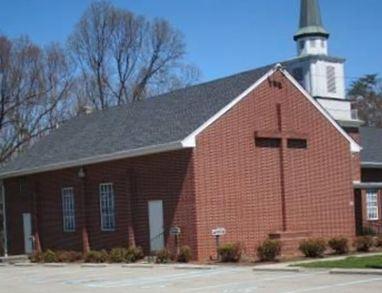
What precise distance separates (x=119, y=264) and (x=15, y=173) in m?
11.6

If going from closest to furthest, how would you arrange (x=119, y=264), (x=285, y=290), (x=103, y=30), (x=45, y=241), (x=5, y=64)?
(x=285, y=290) → (x=119, y=264) → (x=45, y=241) → (x=5, y=64) → (x=103, y=30)

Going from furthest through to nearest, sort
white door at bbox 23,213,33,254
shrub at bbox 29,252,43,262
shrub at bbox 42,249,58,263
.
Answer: white door at bbox 23,213,33,254, shrub at bbox 29,252,43,262, shrub at bbox 42,249,58,263

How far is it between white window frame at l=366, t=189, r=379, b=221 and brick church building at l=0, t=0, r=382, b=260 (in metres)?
0.05

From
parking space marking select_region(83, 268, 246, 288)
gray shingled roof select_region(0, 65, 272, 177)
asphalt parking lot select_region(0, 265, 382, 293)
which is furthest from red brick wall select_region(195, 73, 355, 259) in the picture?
parking space marking select_region(83, 268, 246, 288)

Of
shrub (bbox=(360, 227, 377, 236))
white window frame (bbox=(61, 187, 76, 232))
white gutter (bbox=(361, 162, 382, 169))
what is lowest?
shrub (bbox=(360, 227, 377, 236))

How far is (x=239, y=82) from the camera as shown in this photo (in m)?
30.2

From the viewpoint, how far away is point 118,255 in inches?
1129

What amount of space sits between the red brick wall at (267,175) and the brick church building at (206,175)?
41 millimetres

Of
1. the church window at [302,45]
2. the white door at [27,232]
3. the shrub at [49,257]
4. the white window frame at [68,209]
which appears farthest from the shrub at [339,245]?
the church window at [302,45]

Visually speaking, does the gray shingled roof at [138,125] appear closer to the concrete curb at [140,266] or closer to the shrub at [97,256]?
the shrub at [97,256]

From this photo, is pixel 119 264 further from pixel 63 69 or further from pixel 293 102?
pixel 63 69

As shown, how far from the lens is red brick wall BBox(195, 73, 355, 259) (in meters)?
27.7

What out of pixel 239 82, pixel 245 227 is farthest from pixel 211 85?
pixel 245 227

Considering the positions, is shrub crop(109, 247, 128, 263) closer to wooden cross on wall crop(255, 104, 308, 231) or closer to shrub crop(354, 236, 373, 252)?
wooden cross on wall crop(255, 104, 308, 231)
